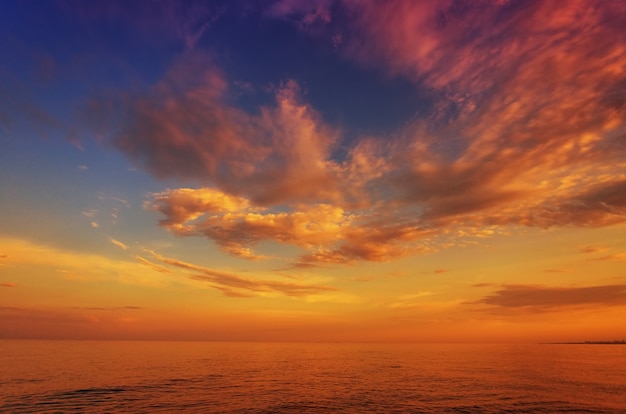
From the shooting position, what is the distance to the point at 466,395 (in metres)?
53.1

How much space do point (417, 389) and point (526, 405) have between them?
54.1 feet

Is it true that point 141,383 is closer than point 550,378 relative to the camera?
Yes

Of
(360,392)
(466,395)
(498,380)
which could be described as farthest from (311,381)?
(498,380)

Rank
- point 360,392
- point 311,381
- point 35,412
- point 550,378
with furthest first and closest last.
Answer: point 550,378 → point 311,381 → point 360,392 → point 35,412

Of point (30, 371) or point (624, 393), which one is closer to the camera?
point (624, 393)

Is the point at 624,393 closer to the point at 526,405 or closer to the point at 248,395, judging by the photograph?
the point at 526,405

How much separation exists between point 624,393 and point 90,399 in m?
76.8

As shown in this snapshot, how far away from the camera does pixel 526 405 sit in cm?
4647

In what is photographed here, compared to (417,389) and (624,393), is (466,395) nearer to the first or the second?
(417,389)

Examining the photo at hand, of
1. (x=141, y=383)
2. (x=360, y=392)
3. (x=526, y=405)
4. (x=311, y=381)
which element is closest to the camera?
(x=526, y=405)

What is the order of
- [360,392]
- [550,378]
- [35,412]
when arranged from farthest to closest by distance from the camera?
[550,378] < [360,392] < [35,412]

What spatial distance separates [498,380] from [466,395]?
22.4 m

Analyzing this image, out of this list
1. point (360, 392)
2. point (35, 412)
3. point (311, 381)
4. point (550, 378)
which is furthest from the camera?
point (550, 378)

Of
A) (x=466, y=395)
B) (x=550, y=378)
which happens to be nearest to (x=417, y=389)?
(x=466, y=395)
